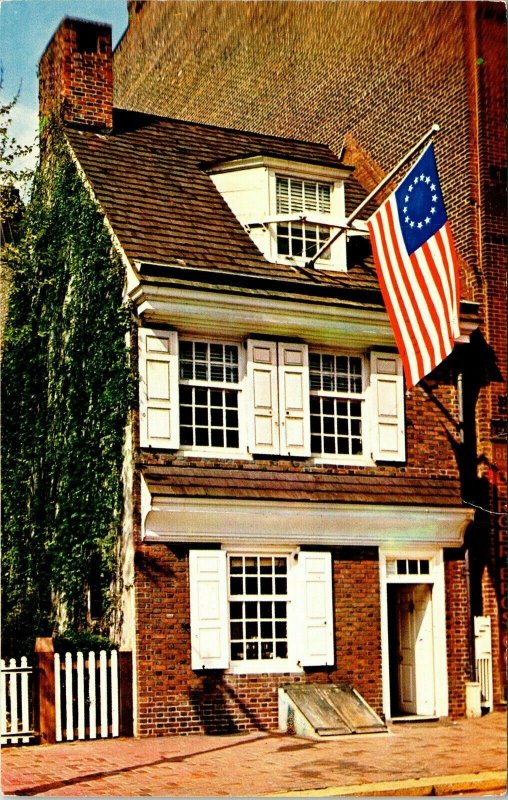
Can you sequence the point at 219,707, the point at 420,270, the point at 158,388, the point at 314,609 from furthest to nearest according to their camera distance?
the point at 314,609, the point at 158,388, the point at 219,707, the point at 420,270

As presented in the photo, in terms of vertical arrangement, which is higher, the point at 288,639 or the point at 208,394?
the point at 208,394

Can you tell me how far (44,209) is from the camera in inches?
664

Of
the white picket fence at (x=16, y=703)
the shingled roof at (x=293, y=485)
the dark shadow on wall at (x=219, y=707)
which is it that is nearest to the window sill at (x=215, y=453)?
the shingled roof at (x=293, y=485)

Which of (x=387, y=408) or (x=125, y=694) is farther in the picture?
(x=387, y=408)

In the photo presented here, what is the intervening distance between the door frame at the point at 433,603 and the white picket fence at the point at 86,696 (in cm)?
358

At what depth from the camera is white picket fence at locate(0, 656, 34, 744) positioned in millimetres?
13344

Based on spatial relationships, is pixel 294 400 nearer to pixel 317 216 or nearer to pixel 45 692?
pixel 317 216

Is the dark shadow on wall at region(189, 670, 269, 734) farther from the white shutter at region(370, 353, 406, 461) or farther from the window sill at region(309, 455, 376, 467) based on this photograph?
the white shutter at region(370, 353, 406, 461)

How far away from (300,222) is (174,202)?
67.3 inches

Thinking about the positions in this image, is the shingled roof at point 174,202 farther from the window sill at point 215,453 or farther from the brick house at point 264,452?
the window sill at point 215,453

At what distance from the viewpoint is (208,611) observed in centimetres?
1458

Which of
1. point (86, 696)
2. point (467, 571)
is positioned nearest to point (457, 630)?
point (467, 571)

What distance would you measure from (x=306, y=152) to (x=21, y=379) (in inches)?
227

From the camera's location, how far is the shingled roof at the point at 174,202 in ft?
51.0
